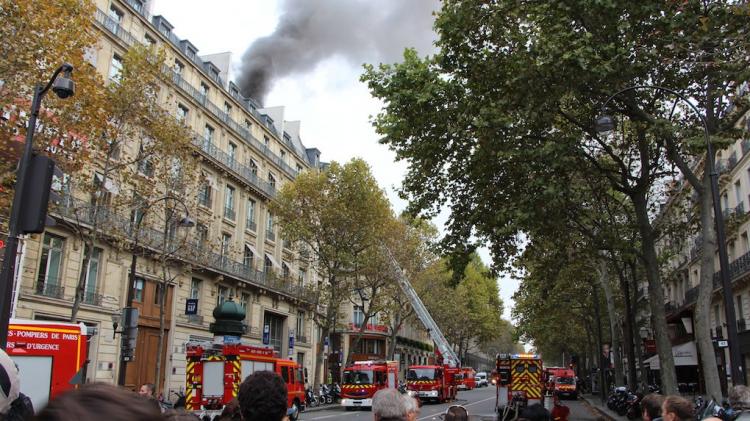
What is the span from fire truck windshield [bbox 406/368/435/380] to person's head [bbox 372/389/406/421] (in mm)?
32559

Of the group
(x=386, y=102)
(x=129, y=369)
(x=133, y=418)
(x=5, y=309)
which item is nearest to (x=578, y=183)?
(x=386, y=102)

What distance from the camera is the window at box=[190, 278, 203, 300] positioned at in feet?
111

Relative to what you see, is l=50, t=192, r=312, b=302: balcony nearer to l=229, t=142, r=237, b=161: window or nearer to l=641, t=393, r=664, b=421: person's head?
l=229, t=142, r=237, b=161: window

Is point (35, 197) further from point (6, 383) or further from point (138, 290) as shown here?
point (138, 290)

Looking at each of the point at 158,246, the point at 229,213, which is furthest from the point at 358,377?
the point at 229,213

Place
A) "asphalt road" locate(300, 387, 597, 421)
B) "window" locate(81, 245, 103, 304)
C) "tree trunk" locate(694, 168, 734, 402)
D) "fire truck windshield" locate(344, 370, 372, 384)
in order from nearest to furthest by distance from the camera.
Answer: "tree trunk" locate(694, 168, 734, 402)
"asphalt road" locate(300, 387, 597, 421)
"window" locate(81, 245, 103, 304)
"fire truck windshield" locate(344, 370, 372, 384)

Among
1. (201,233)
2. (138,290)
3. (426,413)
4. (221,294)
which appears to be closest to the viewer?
(426,413)

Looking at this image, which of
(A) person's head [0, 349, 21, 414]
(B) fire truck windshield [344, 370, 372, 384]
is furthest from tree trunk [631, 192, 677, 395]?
(A) person's head [0, 349, 21, 414]

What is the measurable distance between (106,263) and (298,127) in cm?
2964

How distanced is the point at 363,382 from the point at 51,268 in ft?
51.9

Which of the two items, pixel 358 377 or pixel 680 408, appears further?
pixel 358 377

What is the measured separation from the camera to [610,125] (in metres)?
13.9

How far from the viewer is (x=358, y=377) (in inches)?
1230

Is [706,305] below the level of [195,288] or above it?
below
